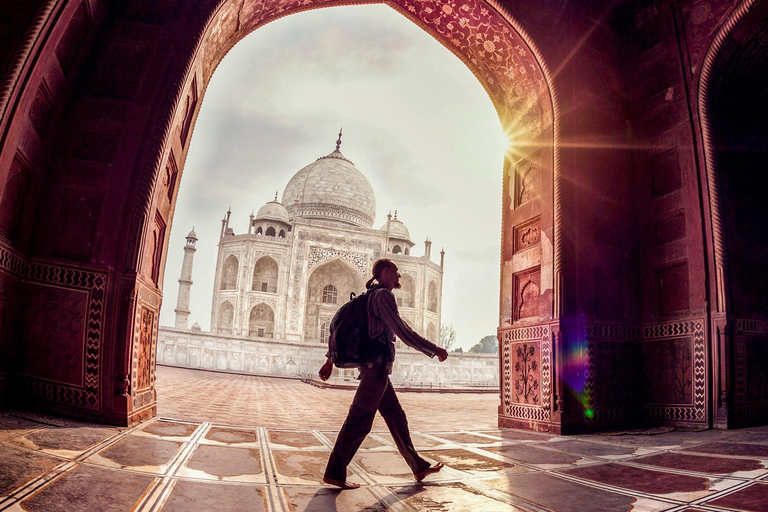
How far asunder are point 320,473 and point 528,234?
13.1 feet

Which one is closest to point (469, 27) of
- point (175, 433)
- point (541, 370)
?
point (541, 370)

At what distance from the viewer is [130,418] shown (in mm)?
3443

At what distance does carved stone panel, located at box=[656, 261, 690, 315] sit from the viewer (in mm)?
5035

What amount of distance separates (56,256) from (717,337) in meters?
6.00

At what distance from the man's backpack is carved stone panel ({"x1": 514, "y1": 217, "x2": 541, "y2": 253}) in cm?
351

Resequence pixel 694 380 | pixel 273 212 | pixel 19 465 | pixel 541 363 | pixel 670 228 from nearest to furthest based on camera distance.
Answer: pixel 19 465
pixel 694 380
pixel 541 363
pixel 670 228
pixel 273 212

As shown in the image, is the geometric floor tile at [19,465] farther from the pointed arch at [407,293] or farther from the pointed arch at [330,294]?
the pointed arch at [407,293]

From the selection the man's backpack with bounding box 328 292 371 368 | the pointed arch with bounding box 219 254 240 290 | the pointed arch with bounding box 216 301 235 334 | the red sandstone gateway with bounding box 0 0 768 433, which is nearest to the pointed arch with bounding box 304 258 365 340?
the pointed arch with bounding box 216 301 235 334

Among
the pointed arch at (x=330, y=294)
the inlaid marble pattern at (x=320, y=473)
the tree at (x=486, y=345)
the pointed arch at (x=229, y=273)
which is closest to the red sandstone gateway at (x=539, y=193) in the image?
the inlaid marble pattern at (x=320, y=473)

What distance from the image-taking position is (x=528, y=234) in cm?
560

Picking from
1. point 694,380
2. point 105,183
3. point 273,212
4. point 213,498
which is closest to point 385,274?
point 213,498

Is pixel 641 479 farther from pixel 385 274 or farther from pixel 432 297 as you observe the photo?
pixel 432 297

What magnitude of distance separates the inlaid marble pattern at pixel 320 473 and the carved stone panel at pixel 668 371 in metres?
1.22

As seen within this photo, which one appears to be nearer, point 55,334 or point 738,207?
point 55,334
